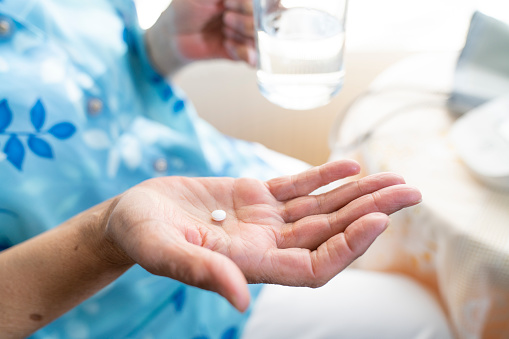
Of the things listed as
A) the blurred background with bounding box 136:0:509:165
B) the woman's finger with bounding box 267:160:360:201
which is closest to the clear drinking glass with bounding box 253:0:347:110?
the woman's finger with bounding box 267:160:360:201

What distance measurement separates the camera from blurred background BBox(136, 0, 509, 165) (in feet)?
3.81

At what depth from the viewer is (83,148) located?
59 centimetres

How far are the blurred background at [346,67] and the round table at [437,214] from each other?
261 millimetres

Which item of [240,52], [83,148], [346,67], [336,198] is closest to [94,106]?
[83,148]

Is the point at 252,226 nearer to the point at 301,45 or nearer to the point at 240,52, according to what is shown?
the point at 301,45

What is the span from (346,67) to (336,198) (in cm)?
84

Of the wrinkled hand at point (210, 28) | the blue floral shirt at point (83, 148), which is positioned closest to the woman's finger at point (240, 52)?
the wrinkled hand at point (210, 28)

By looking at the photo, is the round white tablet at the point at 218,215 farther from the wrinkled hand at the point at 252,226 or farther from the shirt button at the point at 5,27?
the shirt button at the point at 5,27

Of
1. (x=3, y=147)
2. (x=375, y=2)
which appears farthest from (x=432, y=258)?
(x=375, y=2)

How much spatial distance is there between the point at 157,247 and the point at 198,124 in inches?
20.1

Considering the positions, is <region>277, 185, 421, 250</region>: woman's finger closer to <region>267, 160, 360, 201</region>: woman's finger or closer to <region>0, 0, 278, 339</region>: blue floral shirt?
<region>267, 160, 360, 201</region>: woman's finger

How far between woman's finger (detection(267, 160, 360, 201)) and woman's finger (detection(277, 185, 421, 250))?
0.06 m

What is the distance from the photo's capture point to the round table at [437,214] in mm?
564

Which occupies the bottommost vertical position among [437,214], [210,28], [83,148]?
[437,214]
